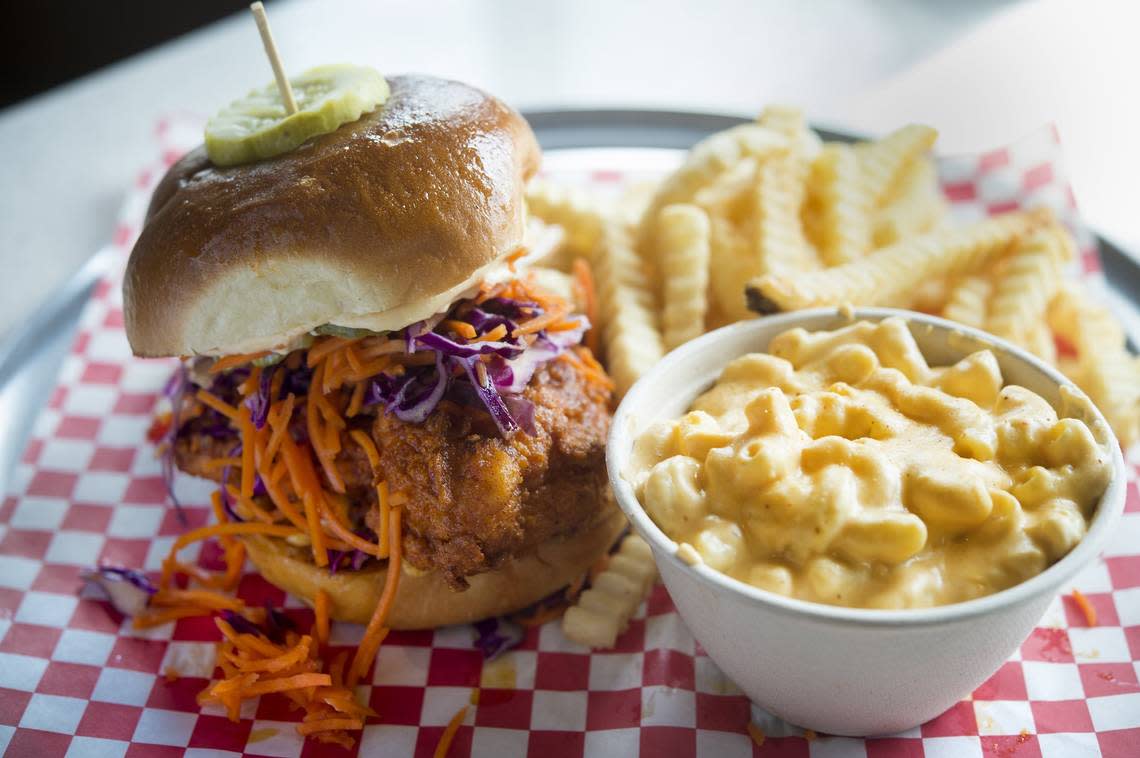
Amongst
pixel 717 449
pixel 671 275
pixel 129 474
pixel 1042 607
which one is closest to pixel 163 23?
pixel 129 474

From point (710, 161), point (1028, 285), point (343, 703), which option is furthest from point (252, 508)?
point (1028, 285)

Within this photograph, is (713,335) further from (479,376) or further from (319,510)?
(319,510)

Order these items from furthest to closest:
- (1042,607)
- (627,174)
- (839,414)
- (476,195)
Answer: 1. (627,174)
2. (476,195)
3. (839,414)
4. (1042,607)

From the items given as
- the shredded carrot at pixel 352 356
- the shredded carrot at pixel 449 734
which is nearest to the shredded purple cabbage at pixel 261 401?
the shredded carrot at pixel 352 356

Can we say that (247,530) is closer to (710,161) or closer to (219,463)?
(219,463)

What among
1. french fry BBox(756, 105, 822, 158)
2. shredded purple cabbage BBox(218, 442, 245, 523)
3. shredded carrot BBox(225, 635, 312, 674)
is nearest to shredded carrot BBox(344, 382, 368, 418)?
shredded purple cabbage BBox(218, 442, 245, 523)

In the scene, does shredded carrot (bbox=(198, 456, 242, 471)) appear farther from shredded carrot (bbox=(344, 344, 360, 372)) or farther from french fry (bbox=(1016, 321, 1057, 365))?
french fry (bbox=(1016, 321, 1057, 365))

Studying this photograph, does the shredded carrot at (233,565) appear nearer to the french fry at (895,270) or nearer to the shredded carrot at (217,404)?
the shredded carrot at (217,404)
